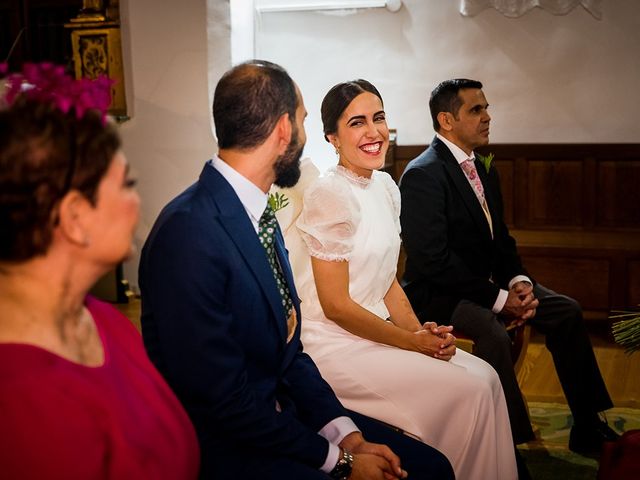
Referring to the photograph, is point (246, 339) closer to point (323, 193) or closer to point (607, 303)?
point (323, 193)

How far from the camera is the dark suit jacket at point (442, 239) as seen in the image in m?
3.40

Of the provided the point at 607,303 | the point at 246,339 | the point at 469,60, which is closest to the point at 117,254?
the point at 246,339

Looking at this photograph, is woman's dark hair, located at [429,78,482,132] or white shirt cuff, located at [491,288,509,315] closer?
white shirt cuff, located at [491,288,509,315]

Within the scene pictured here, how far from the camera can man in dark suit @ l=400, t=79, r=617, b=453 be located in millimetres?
3334

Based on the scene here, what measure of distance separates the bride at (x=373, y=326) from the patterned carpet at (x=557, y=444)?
0.85m

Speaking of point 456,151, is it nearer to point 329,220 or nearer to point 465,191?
point 465,191

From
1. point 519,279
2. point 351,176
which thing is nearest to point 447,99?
point 519,279

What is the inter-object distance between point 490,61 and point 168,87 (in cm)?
235

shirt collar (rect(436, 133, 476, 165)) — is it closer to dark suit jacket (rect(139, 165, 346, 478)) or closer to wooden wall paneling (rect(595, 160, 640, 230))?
dark suit jacket (rect(139, 165, 346, 478))

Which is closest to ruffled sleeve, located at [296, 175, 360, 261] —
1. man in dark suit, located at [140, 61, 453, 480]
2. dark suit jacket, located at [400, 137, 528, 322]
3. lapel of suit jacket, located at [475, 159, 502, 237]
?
man in dark suit, located at [140, 61, 453, 480]

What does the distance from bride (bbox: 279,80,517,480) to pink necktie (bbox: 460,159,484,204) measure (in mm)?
856

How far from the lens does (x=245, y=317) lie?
1.85m

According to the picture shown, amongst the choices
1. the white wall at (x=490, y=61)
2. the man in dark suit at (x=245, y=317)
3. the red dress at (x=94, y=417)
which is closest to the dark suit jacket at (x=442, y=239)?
the man in dark suit at (x=245, y=317)

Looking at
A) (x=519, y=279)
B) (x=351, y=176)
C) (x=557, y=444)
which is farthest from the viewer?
(x=519, y=279)
